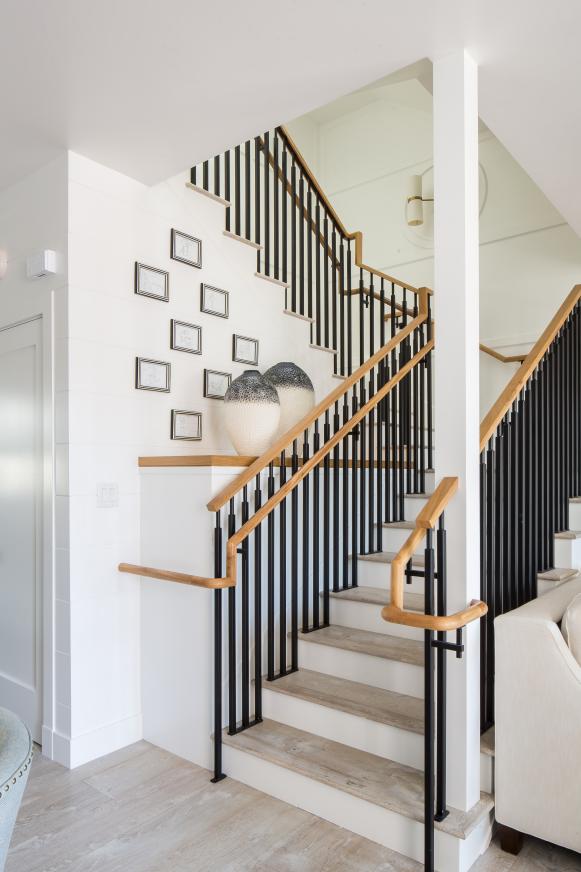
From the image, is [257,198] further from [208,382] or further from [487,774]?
[487,774]

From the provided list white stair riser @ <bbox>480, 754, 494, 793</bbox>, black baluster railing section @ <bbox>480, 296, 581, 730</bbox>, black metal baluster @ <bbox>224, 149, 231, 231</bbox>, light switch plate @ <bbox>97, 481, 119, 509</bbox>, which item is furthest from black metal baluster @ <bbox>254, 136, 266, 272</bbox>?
white stair riser @ <bbox>480, 754, 494, 793</bbox>

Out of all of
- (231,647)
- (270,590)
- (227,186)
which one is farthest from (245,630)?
(227,186)

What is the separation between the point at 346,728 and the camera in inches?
94.7

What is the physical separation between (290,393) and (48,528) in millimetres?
1427

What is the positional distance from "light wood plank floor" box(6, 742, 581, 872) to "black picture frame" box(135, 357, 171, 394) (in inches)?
65.5

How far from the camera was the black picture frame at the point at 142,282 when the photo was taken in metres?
2.95

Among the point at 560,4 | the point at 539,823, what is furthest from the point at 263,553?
the point at 560,4

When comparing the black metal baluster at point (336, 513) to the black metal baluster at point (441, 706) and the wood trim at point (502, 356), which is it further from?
the wood trim at point (502, 356)

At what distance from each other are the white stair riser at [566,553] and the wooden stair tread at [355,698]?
3.69ft

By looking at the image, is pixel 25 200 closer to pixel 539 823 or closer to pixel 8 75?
pixel 8 75

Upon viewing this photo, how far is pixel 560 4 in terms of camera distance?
6.09 ft

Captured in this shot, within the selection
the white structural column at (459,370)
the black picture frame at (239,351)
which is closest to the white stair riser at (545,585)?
the white structural column at (459,370)

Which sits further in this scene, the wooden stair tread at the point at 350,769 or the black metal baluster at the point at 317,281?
the black metal baluster at the point at 317,281

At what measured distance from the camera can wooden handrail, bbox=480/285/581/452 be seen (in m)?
2.28
